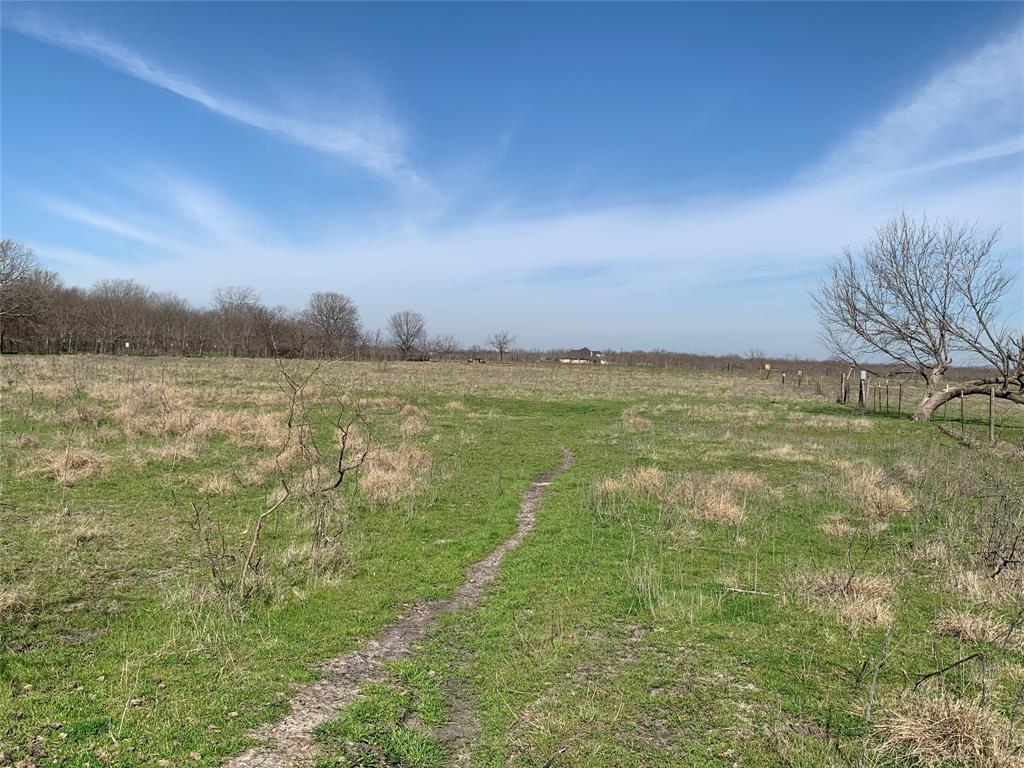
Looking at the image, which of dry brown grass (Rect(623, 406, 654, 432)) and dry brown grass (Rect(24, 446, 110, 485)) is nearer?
dry brown grass (Rect(24, 446, 110, 485))

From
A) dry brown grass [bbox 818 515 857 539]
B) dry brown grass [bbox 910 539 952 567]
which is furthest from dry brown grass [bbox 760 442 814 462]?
dry brown grass [bbox 910 539 952 567]

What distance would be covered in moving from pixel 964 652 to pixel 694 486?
6473 millimetres

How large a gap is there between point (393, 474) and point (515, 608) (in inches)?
242

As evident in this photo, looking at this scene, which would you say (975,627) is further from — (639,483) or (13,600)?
(13,600)

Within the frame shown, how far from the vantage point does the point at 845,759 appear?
388 cm

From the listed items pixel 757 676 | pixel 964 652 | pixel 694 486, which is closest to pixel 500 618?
pixel 757 676

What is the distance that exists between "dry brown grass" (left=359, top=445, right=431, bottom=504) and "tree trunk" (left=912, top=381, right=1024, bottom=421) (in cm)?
2277

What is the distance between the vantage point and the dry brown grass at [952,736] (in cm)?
373

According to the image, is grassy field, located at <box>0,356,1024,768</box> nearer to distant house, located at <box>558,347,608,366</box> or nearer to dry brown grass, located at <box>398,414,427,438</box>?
dry brown grass, located at <box>398,414,427,438</box>

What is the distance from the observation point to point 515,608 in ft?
21.3

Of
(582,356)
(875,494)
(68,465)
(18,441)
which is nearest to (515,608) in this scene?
(875,494)

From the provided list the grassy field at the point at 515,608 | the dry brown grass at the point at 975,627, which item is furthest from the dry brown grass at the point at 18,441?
the dry brown grass at the point at 975,627

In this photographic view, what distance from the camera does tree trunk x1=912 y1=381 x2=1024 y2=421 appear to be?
23000 millimetres

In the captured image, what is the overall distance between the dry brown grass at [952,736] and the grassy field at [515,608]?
0.7 inches
